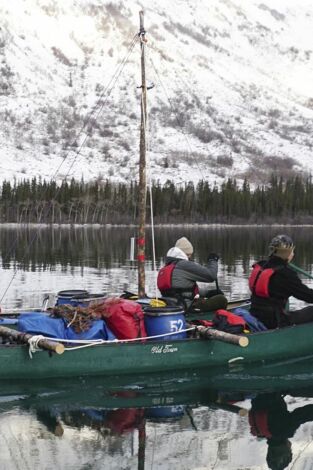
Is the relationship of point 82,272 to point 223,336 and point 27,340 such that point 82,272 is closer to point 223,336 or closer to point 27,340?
point 223,336

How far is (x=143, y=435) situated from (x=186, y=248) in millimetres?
6261

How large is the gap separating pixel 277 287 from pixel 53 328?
172 inches

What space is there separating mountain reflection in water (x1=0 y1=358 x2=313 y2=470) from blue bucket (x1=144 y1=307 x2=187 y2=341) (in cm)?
85

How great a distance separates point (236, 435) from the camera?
10.4 m

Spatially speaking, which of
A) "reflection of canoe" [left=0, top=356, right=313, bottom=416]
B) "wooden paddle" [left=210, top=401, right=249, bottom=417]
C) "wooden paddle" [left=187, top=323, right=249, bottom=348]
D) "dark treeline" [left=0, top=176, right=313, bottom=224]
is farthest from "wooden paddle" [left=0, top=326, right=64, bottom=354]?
"dark treeline" [left=0, top=176, right=313, bottom=224]

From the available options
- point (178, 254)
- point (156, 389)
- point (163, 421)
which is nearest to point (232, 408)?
point (163, 421)

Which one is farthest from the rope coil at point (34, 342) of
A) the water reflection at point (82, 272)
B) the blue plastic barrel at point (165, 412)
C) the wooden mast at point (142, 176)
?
the water reflection at point (82, 272)

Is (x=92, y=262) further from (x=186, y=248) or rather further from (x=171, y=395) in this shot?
(x=171, y=395)

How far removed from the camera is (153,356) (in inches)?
540

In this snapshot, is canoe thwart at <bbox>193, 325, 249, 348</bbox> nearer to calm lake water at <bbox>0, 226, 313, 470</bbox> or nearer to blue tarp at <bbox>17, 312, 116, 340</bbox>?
calm lake water at <bbox>0, 226, 313, 470</bbox>

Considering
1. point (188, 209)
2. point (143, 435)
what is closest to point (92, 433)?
point (143, 435)

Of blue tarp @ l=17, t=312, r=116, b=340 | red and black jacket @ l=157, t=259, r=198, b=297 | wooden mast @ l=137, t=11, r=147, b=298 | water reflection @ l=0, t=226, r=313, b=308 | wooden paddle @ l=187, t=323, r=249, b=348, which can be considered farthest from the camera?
water reflection @ l=0, t=226, r=313, b=308

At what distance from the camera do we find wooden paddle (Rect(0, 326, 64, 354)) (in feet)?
40.4

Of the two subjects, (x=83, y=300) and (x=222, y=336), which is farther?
(x=83, y=300)
